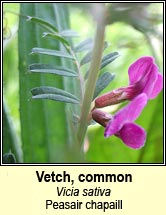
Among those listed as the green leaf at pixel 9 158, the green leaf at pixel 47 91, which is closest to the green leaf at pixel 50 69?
the green leaf at pixel 47 91

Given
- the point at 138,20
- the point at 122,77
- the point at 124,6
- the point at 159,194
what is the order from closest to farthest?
the point at 124,6
the point at 138,20
the point at 159,194
the point at 122,77

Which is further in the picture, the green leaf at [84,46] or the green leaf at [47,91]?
the green leaf at [84,46]

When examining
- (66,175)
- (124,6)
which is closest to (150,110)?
(66,175)

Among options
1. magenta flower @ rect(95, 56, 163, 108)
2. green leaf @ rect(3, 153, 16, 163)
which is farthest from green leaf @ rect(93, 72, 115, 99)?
green leaf @ rect(3, 153, 16, 163)

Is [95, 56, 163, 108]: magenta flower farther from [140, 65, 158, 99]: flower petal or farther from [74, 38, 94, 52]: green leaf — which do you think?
[74, 38, 94, 52]: green leaf

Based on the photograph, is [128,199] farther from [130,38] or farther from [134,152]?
[130,38]

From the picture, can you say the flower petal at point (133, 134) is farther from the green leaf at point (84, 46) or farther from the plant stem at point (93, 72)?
the green leaf at point (84, 46)

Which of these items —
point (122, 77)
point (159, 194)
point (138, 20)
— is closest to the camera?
point (138, 20)

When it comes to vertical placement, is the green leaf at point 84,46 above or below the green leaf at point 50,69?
above
